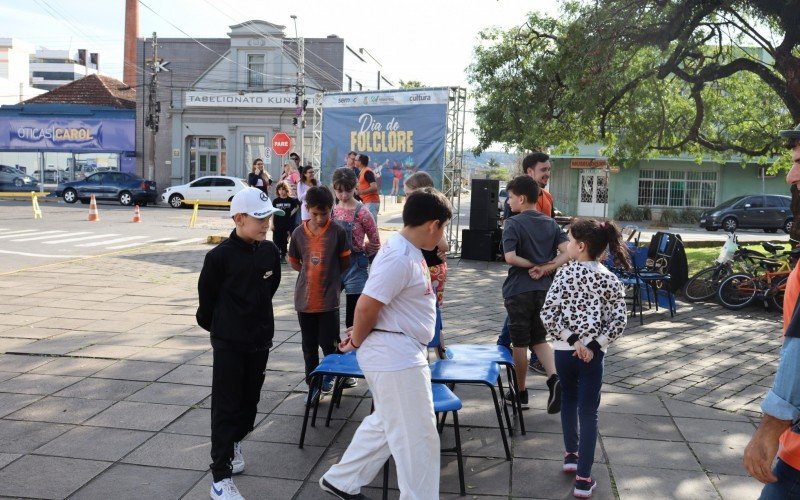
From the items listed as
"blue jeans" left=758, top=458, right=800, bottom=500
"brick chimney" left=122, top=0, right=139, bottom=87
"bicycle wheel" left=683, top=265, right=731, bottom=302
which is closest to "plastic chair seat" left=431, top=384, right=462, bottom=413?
"blue jeans" left=758, top=458, right=800, bottom=500

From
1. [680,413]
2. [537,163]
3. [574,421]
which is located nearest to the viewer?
[574,421]

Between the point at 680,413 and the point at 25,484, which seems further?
the point at 680,413

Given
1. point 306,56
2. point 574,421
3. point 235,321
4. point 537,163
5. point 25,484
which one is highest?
point 306,56

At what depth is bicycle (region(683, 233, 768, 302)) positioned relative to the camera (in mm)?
11164

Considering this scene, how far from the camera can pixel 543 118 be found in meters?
16.3

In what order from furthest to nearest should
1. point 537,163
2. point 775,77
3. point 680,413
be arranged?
point 775,77, point 537,163, point 680,413

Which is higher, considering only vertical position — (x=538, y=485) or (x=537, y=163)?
(x=537, y=163)

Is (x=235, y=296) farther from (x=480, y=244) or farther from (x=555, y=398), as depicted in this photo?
(x=480, y=244)

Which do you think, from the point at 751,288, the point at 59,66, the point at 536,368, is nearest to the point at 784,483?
the point at 536,368

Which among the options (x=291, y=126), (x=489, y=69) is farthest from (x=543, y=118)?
(x=291, y=126)

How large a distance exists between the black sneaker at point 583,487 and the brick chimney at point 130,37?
47212 millimetres

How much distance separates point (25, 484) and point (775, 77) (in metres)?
14.3

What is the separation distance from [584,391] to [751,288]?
25.3ft

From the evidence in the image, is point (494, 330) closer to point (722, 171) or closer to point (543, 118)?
point (543, 118)
